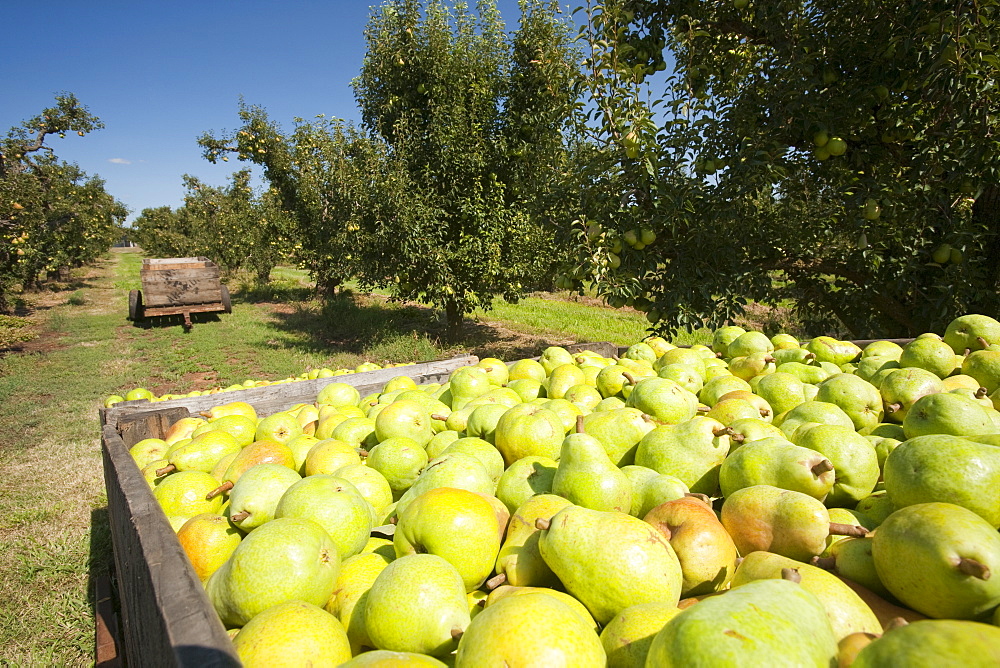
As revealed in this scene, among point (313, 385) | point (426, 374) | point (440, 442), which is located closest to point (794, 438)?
point (440, 442)

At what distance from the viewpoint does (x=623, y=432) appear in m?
2.45

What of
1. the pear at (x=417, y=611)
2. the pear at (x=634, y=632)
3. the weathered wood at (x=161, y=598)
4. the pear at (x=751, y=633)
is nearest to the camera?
the pear at (x=751, y=633)

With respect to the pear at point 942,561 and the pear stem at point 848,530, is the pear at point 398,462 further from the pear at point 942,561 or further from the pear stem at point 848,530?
the pear at point 942,561

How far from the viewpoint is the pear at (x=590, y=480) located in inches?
75.2

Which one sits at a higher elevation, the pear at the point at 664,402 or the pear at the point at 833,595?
the pear at the point at 664,402

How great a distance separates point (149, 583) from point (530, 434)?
1.55 m

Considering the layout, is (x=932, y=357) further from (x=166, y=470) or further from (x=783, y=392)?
(x=166, y=470)

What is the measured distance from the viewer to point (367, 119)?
453 inches

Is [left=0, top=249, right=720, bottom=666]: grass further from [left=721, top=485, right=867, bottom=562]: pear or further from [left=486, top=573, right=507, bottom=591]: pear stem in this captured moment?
[left=721, top=485, right=867, bottom=562]: pear

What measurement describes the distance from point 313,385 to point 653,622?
399 cm

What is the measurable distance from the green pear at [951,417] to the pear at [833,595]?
1.12 meters

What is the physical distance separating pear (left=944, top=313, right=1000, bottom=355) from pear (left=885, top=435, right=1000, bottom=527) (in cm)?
217

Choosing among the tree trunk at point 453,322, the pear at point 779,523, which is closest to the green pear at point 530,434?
the pear at point 779,523

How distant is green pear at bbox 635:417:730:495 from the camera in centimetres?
215
